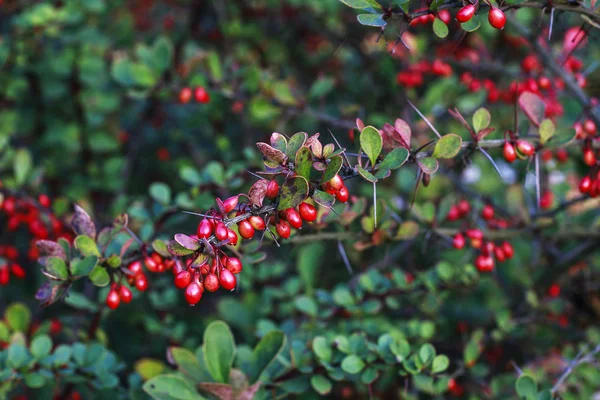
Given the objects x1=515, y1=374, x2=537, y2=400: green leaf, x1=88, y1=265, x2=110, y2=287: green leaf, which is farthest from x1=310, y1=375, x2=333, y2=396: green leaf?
x1=88, y1=265, x2=110, y2=287: green leaf

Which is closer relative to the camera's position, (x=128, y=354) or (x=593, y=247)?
(x=593, y=247)

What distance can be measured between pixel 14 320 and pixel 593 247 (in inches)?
83.7

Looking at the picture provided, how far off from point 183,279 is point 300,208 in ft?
0.89

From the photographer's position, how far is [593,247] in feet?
6.89

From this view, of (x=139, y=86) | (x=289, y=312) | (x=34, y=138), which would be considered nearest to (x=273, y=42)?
(x=139, y=86)

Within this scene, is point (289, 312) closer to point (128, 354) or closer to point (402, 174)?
point (402, 174)

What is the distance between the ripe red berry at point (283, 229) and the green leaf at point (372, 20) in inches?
18.4

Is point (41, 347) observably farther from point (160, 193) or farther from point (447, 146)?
point (447, 146)

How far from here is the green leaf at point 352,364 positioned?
144cm

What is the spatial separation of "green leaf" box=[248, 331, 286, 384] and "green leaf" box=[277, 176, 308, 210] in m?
0.56

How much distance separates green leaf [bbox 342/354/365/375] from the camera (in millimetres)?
1442

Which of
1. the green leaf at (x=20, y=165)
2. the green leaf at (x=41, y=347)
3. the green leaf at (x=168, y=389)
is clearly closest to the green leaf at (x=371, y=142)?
the green leaf at (x=168, y=389)

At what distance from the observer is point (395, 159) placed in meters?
1.20

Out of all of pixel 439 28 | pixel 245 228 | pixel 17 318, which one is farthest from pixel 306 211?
pixel 17 318
